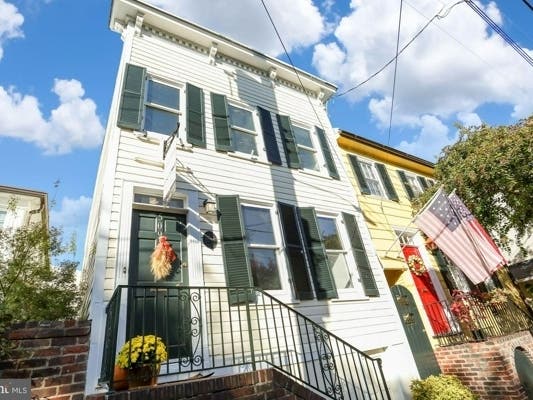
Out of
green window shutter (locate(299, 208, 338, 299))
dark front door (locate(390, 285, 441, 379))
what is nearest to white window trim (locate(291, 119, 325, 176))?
green window shutter (locate(299, 208, 338, 299))

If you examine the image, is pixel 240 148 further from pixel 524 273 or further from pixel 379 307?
pixel 524 273

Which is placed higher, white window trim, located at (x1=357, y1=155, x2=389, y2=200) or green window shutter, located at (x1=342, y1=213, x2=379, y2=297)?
white window trim, located at (x1=357, y1=155, x2=389, y2=200)

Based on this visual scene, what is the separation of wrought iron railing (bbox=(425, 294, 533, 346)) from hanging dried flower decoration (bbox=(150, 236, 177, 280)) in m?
6.93

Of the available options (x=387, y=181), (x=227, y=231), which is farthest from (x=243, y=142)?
(x=387, y=181)

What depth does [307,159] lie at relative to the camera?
851cm

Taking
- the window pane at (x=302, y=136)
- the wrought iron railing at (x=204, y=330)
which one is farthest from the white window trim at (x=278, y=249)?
the window pane at (x=302, y=136)

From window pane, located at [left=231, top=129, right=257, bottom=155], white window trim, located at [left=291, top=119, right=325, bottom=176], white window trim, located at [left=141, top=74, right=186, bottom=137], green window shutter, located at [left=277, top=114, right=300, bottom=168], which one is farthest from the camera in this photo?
white window trim, located at [left=291, top=119, right=325, bottom=176]

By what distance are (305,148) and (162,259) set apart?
214 inches

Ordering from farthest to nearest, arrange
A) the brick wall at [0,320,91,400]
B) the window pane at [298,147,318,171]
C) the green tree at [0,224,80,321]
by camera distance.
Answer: the window pane at [298,147,318,171] → the green tree at [0,224,80,321] → the brick wall at [0,320,91,400]

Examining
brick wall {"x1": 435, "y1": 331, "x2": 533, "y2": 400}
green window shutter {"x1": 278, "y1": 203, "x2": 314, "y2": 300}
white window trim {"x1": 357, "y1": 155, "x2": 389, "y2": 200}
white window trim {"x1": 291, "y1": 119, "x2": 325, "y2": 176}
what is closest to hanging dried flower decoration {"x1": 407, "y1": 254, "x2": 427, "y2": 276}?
brick wall {"x1": 435, "y1": 331, "x2": 533, "y2": 400}

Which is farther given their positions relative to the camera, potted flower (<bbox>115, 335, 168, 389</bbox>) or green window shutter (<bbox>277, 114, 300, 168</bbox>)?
green window shutter (<bbox>277, 114, 300, 168</bbox>)

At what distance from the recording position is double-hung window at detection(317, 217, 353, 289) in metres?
6.74

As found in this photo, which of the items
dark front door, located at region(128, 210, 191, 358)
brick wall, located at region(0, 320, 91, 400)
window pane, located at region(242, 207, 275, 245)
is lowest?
brick wall, located at region(0, 320, 91, 400)

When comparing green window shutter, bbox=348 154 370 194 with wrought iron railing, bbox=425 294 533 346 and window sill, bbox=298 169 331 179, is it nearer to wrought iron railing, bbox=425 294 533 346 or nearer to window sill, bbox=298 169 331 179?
window sill, bbox=298 169 331 179
